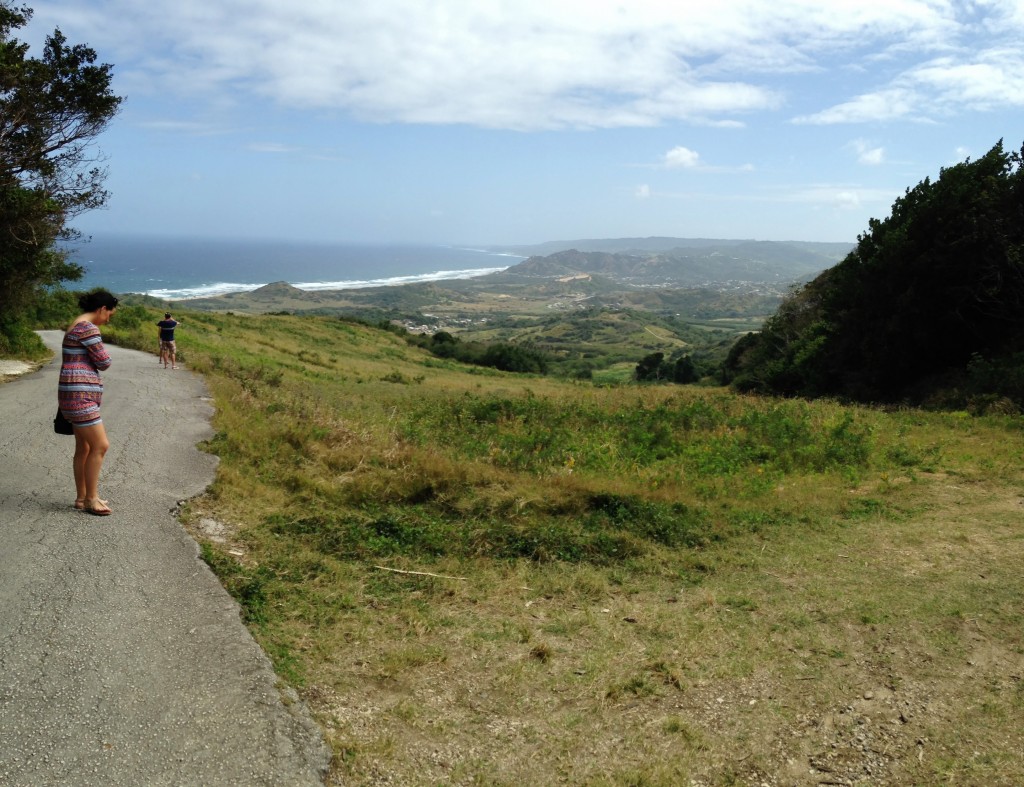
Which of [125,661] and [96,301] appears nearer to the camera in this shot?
[125,661]

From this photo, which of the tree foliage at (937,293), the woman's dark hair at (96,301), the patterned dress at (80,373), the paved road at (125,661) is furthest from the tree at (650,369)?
the patterned dress at (80,373)

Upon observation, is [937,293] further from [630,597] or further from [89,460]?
[89,460]

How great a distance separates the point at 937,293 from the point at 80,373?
73.9 ft

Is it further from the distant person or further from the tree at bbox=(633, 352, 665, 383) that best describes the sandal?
the tree at bbox=(633, 352, 665, 383)

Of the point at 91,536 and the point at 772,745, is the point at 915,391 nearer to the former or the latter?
the point at 772,745

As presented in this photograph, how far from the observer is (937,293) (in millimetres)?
20656

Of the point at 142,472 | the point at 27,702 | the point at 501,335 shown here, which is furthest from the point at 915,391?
the point at 501,335

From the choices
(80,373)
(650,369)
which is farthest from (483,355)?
(80,373)

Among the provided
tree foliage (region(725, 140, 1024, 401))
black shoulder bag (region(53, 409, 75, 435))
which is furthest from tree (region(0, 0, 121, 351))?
tree foliage (region(725, 140, 1024, 401))

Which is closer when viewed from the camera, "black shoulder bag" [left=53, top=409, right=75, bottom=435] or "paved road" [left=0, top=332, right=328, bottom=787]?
"paved road" [left=0, top=332, right=328, bottom=787]

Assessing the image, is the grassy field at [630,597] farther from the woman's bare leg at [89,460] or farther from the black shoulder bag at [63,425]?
the black shoulder bag at [63,425]

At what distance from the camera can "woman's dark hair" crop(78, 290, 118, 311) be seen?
6.08 m

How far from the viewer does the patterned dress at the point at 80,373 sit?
6.01 meters

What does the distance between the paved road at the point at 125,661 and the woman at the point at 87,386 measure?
393 millimetres
